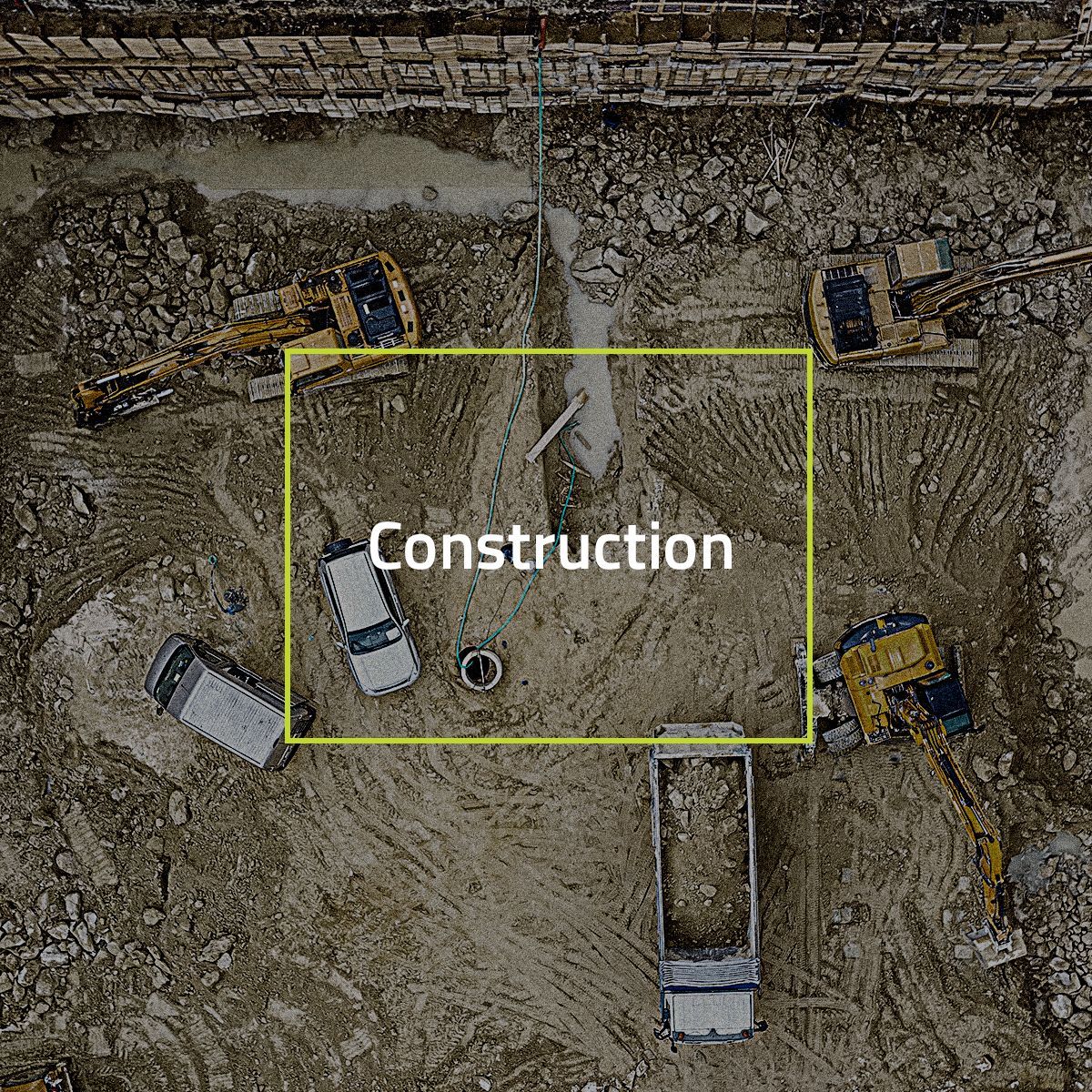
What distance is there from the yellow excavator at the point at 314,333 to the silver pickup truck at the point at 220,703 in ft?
10.1

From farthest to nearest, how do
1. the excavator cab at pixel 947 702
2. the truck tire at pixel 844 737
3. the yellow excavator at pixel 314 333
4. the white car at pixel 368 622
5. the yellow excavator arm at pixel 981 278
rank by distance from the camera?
the truck tire at pixel 844 737 < the white car at pixel 368 622 < the yellow excavator at pixel 314 333 < the excavator cab at pixel 947 702 < the yellow excavator arm at pixel 981 278

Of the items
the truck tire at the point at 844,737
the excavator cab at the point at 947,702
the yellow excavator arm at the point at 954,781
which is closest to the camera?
the yellow excavator arm at the point at 954,781

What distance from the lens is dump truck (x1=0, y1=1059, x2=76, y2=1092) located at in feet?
37.8

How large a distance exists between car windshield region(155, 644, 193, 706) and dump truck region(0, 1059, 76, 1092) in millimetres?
4907

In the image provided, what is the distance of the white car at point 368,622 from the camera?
11.1m

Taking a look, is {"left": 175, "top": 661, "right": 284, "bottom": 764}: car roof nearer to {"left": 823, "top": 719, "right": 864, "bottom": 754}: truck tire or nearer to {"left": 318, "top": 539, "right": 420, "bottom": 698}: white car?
{"left": 318, "top": 539, "right": 420, "bottom": 698}: white car

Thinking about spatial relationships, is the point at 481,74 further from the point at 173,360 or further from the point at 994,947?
the point at 994,947

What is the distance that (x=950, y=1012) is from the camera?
1180 centimetres

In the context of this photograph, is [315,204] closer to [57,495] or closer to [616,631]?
[57,495]

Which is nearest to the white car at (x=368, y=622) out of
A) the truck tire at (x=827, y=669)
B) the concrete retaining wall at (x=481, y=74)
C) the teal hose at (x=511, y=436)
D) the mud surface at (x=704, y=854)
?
the teal hose at (x=511, y=436)

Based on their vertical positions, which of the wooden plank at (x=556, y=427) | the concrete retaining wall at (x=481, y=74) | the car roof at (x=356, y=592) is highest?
the concrete retaining wall at (x=481, y=74)

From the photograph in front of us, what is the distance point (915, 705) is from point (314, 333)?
8.26 meters

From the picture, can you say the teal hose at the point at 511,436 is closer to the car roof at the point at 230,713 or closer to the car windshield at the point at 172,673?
the car roof at the point at 230,713

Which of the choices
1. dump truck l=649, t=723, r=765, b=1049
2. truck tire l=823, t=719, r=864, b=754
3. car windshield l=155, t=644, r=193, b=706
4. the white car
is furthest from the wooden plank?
truck tire l=823, t=719, r=864, b=754
